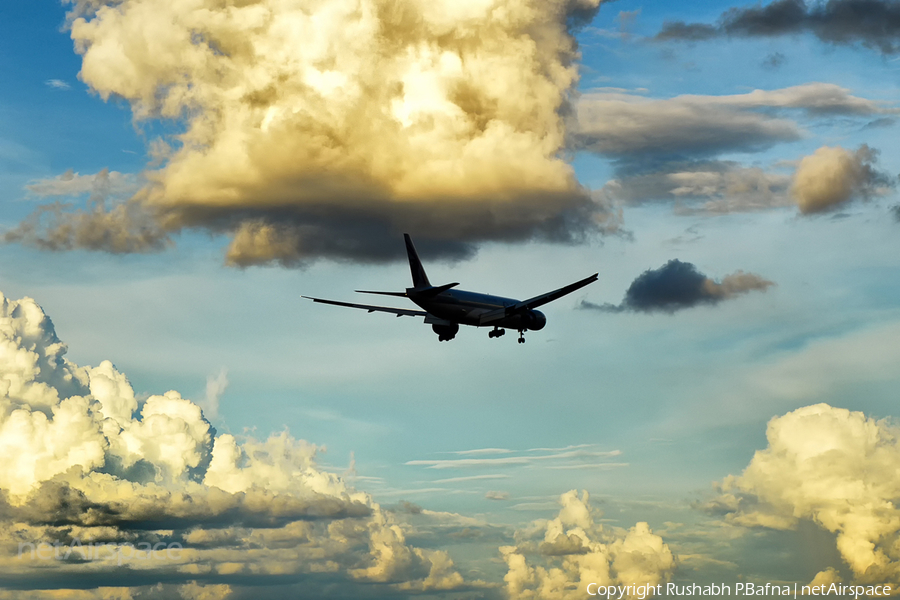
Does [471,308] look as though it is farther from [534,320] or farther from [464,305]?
[534,320]

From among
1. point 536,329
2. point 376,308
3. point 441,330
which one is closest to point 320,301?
point 376,308

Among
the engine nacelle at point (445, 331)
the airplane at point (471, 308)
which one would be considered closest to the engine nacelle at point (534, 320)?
the airplane at point (471, 308)

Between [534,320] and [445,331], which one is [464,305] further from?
[534,320]

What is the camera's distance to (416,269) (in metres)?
122

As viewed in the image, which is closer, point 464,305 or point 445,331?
point 464,305

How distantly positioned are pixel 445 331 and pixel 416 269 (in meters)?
8.79

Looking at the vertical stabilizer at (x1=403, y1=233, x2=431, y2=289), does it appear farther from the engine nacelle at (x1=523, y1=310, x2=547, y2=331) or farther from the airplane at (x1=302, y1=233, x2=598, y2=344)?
the engine nacelle at (x1=523, y1=310, x2=547, y2=331)

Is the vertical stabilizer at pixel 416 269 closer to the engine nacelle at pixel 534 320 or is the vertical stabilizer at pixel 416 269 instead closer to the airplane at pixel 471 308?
the airplane at pixel 471 308

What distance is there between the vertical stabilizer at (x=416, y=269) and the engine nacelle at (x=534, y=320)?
43.1 ft

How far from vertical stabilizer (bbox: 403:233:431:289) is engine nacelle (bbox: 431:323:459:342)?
5.61 m

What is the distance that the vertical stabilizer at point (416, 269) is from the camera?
121188 millimetres

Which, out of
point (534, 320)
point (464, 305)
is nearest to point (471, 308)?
point (464, 305)

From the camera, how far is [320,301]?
11306 centimetres

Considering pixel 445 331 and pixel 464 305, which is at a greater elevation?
pixel 464 305
